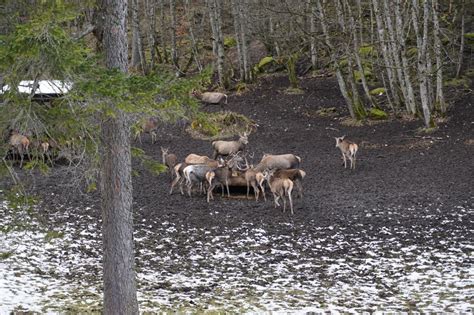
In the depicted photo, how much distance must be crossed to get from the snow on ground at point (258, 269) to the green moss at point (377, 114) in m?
8.06

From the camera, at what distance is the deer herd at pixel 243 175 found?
1441 cm

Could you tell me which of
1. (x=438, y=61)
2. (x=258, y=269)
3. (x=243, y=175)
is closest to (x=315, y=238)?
(x=258, y=269)

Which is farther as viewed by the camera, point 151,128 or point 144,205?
point 151,128

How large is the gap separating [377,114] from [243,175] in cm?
745

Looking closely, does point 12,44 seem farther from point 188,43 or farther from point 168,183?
point 188,43

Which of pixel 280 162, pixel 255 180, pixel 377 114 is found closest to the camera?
pixel 255 180

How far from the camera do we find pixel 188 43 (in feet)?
114

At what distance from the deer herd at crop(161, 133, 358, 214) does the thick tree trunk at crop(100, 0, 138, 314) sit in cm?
588

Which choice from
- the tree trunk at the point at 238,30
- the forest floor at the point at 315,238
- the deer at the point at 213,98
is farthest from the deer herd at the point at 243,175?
the tree trunk at the point at 238,30

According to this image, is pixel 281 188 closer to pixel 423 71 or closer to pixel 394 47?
pixel 423 71

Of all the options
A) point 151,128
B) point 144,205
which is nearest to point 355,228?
point 144,205

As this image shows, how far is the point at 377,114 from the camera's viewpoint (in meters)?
21.4

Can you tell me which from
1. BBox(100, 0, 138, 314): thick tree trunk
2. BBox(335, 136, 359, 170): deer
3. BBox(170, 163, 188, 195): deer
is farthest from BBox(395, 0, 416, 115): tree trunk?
BBox(100, 0, 138, 314): thick tree trunk

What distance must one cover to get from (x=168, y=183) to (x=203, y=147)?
3795 mm
